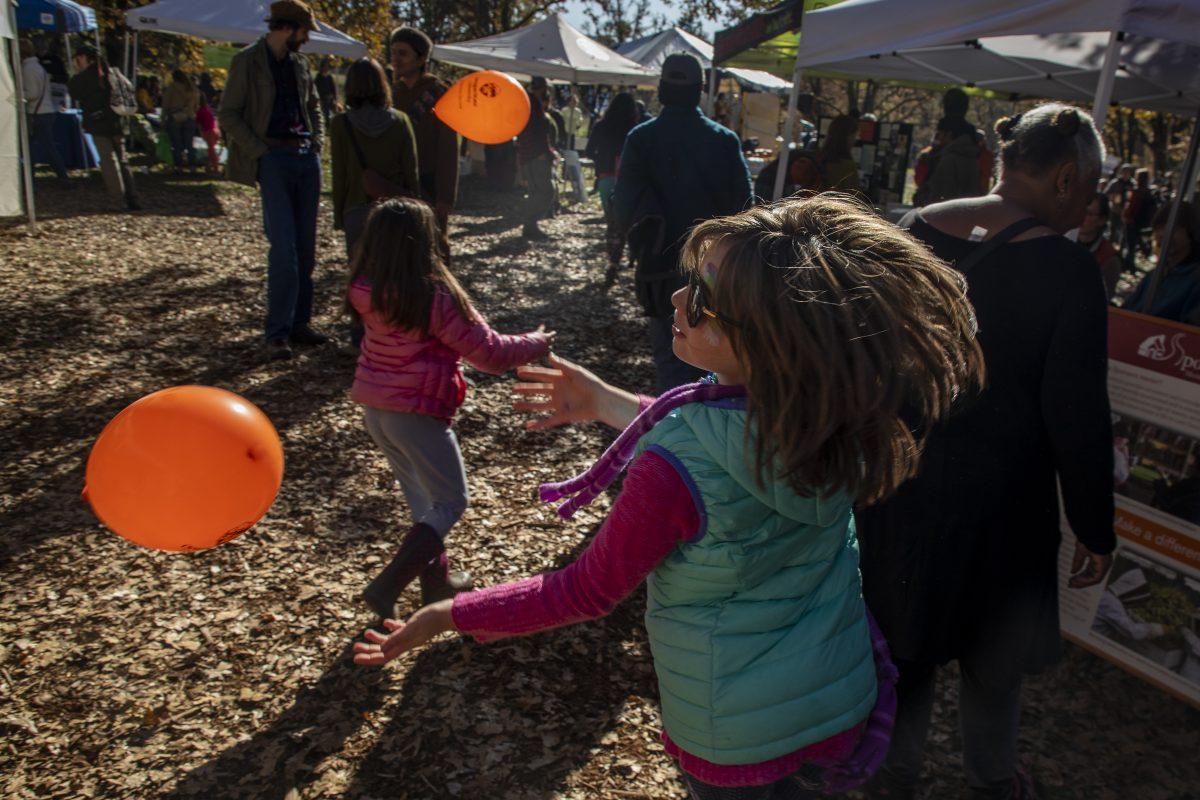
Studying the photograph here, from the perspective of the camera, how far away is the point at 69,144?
566 inches

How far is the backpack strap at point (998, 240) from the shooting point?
1.93 meters

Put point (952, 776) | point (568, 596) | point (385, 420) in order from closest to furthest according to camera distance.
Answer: point (568, 596)
point (952, 776)
point (385, 420)

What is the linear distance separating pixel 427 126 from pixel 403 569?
13.5ft

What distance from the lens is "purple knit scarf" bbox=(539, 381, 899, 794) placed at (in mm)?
1549

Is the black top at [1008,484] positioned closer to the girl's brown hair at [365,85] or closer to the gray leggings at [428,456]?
the gray leggings at [428,456]

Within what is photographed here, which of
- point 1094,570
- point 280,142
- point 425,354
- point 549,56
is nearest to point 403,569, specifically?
point 425,354

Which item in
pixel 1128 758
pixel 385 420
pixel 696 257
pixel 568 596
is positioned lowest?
pixel 1128 758

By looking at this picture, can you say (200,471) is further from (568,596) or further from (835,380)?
(835,380)

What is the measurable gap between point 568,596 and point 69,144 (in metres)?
16.6

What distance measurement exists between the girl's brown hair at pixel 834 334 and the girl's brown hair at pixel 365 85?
4.55m

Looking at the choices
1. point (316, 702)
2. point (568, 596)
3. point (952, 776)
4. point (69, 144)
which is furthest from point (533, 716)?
point (69, 144)

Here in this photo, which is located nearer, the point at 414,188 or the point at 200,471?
the point at 200,471

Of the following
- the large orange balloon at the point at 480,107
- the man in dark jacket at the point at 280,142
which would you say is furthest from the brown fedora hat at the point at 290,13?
the large orange balloon at the point at 480,107

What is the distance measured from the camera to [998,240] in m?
1.94
